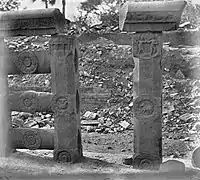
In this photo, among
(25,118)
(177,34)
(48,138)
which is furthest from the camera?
(25,118)

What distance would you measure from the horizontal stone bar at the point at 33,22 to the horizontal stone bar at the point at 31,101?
0.60 meters

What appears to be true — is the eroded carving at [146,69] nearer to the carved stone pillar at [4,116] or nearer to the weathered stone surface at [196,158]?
the weathered stone surface at [196,158]

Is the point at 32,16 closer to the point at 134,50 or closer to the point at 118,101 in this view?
the point at 134,50

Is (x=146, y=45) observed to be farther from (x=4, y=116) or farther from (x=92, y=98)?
(x=92, y=98)

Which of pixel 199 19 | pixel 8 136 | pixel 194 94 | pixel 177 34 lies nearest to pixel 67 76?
pixel 8 136

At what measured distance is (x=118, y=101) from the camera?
24.2 feet

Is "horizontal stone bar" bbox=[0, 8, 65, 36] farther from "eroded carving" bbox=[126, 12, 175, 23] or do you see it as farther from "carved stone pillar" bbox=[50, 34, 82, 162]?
"eroded carving" bbox=[126, 12, 175, 23]

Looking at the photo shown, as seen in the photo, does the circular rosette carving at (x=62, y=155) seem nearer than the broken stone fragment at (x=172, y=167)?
No

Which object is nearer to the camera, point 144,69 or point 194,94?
point 144,69

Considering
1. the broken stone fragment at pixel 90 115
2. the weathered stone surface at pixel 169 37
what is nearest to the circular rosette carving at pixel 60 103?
the weathered stone surface at pixel 169 37

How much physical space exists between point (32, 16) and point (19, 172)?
137cm

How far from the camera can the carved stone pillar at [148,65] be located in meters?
2.97

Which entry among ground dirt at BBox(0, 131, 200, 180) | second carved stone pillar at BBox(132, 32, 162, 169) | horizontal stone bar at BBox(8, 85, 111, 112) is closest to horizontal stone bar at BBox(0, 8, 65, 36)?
second carved stone pillar at BBox(132, 32, 162, 169)

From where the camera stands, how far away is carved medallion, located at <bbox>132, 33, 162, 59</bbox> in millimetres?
3088
